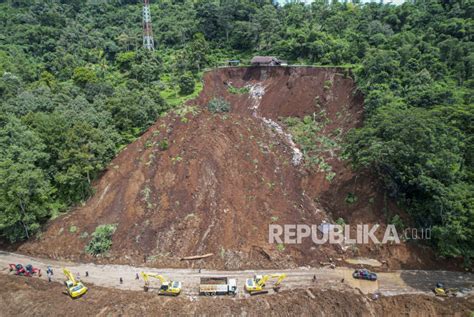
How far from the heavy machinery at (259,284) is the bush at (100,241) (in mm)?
13100

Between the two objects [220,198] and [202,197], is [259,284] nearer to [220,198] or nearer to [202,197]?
[220,198]

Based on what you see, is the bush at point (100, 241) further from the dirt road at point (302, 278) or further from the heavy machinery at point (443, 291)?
the heavy machinery at point (443, 291)

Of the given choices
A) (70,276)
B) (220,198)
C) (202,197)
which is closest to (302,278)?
(220,198)

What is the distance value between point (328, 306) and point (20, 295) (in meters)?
23.6

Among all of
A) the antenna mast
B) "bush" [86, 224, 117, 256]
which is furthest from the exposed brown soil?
the antenna mast

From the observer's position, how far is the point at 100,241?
26.5 metres

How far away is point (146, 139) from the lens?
3509 centimetres

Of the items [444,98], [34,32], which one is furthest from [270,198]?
[34,32]

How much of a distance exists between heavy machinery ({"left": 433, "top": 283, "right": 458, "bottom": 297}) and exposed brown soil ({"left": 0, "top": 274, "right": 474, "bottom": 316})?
499mm

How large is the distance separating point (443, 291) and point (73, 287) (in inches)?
1120

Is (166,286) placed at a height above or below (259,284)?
above

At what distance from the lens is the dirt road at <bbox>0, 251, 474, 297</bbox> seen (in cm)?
2334

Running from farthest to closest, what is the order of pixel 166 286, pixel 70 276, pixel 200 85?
pixel 200 85 → pixel 70 276 → pixel 166 286

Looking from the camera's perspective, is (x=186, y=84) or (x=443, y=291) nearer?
(x=443, y=291)
